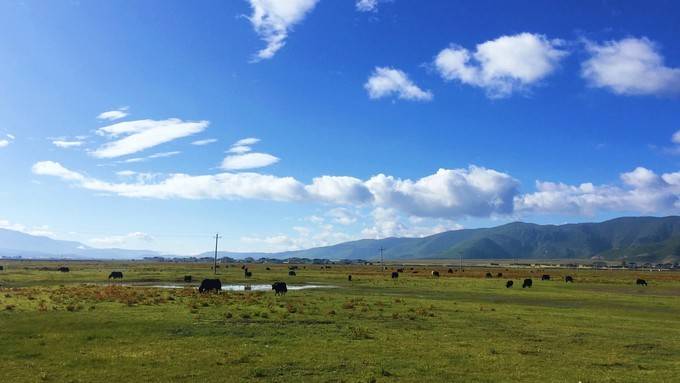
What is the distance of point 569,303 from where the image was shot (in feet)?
162

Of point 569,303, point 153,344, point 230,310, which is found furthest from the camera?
point 569,303

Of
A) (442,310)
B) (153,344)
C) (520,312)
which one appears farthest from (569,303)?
(153,344)

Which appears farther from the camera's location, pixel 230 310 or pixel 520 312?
pixel 520 312

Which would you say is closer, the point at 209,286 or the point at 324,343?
the point at 324,343

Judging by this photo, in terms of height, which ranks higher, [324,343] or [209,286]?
[209,286]

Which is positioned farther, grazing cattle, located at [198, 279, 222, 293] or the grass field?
grazing cattle, located at [198, 279, 222, 293]

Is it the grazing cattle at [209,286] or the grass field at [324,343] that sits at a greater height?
the grazing cattle at [209,286]

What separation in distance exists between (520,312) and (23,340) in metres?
33.1

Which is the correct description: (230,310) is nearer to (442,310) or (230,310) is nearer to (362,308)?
(362,308)

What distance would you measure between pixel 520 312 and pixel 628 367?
66.1ft

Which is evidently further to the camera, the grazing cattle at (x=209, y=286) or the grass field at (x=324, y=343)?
the grazing cattle at (x=209, y=286)

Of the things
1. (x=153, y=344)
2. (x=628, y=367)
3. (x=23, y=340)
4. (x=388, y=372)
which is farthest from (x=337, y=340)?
(x=23, y=340)

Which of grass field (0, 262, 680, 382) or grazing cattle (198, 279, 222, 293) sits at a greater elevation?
grazing cattle (198, 279, 222, 293)

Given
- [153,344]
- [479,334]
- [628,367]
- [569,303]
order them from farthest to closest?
[569,303] → [479,334] → [153,344] → [628,367]
